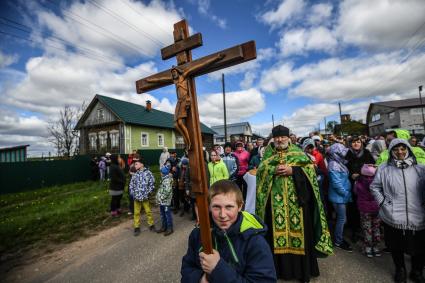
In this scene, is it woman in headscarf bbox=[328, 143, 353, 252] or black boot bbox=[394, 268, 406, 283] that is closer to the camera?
black boot bbox=[394, 268, 406, 283]

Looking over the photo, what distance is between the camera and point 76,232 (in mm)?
5855

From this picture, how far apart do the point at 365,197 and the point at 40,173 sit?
54.0 feet

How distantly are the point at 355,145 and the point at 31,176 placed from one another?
16.2 metres

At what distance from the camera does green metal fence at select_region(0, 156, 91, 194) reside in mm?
12742

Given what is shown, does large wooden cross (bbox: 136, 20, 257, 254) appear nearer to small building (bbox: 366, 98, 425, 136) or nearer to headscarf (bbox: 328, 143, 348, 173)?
headscarf (bbox: 328, 143, 348, 173)

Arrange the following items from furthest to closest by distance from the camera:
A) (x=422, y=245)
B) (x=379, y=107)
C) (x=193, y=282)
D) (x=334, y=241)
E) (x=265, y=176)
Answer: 1. (x=379, y=107)
2. (x=334, y=241)
3. (x=265, y=176)
4. (x=422, y=245)
5. (x=193, y=282)

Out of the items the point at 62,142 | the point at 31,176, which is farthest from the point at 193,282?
the point at 62,142

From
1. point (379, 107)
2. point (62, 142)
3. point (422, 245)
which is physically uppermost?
point (379, 107)

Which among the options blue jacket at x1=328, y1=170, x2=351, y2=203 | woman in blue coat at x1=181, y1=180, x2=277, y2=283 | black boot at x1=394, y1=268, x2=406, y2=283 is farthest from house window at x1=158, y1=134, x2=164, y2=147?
woman in blue coat at x1=181, y1=180, x2=277, y2=283

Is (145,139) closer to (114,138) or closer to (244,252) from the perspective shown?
(114,138)

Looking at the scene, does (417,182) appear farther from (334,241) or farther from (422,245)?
(334,241)

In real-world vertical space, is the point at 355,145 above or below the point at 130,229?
above

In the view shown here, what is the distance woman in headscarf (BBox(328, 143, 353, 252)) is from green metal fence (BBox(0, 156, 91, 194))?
15612 mm

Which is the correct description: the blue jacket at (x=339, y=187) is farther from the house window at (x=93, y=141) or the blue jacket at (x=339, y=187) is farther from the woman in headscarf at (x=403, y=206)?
the house window at (x=93, y=141)
